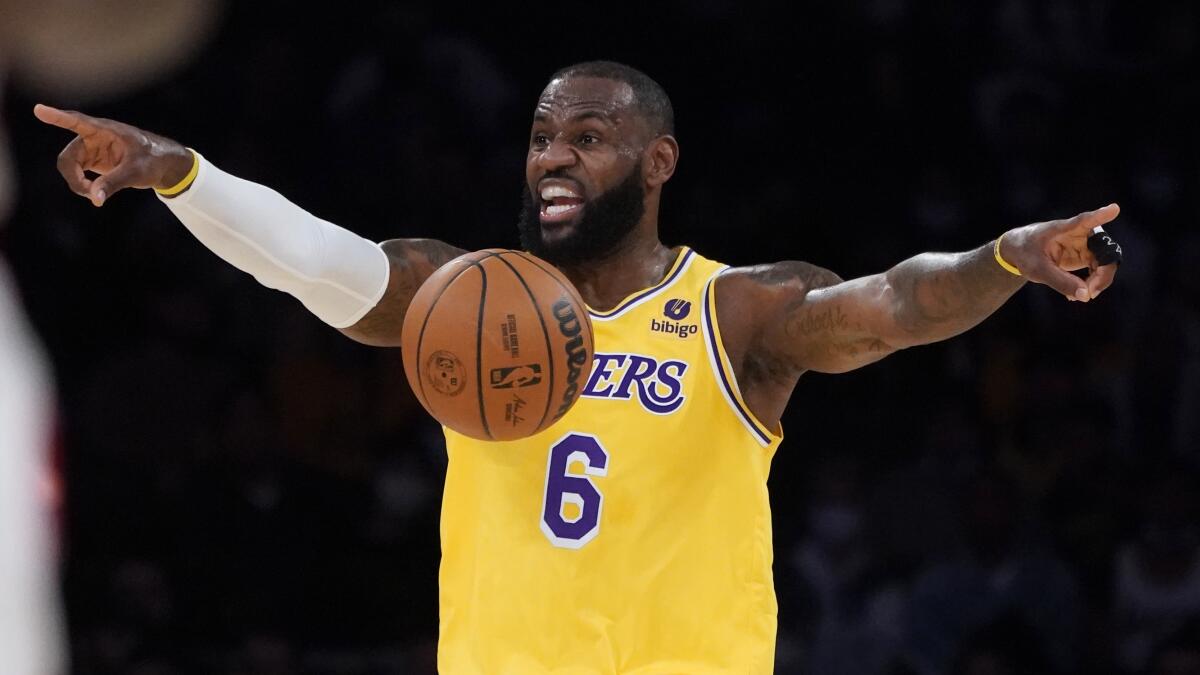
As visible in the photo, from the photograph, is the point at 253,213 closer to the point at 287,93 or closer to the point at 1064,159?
the point at 287,93

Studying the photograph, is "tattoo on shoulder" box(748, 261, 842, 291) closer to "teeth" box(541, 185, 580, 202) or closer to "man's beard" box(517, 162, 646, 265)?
"man's beard" box(517, 162, 646, 265)

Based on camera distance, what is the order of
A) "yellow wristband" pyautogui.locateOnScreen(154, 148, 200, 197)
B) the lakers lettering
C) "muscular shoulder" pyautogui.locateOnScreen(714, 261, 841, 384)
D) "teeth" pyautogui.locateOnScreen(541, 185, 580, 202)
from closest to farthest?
"yellow wristband" pyautogui.locateOnScreen(154, 148, 200, 197), the lakers lettering, "muscular shoulder" pyautogui.locateOnScreen(714, 261, 841, 384), "teeth" pyautogui.locateOnScreen(541, 185, 580, 202)

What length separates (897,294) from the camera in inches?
189

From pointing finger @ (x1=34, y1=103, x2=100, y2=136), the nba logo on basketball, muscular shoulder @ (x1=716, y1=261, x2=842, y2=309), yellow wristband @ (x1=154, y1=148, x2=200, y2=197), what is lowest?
the nba logo on basketball

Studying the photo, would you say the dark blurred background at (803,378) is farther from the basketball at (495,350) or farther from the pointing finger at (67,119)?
the pointing finger at (67,119)

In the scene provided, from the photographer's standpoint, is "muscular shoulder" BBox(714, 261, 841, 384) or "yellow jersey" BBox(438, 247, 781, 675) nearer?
"yellow jersey" BBox(438, 247, 781, 675)

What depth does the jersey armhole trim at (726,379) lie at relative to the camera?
4.95 m

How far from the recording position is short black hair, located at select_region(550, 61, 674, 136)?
17.2 feet

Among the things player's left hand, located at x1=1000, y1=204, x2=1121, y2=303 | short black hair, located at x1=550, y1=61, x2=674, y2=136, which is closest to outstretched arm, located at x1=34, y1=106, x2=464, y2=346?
short black hair, located at x1=550, y1=61, x2=674, y2=136

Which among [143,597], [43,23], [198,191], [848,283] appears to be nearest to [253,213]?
[198,191]

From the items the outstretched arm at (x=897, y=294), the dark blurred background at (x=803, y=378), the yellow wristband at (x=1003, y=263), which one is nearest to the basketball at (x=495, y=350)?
the outstretched arm at (x=897, y=294)

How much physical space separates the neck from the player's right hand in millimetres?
1290

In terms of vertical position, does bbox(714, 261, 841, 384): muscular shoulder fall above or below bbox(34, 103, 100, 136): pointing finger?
below

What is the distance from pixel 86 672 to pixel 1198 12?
667 cm
